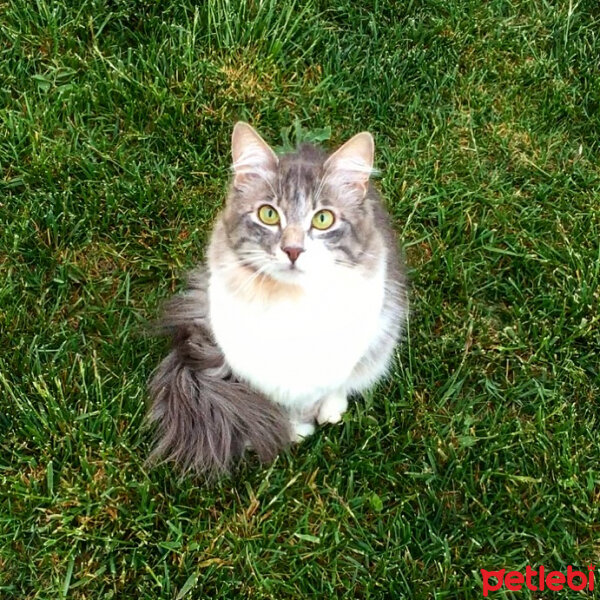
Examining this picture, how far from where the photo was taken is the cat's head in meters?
1.91

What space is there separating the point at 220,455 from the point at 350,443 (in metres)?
0.46

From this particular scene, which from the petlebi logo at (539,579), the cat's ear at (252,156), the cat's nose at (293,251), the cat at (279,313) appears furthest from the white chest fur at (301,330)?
the petlebi logo at (539,579)

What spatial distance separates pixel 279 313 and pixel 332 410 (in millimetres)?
537

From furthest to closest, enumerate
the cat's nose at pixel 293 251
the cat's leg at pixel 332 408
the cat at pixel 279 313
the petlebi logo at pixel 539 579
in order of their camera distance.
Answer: the cat's leg at pixel 332 408, the petlebi logo at pixel 539 579, the cat at pixel 279 313, the cat's nose at pixel 293 251

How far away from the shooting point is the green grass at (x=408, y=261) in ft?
7.24

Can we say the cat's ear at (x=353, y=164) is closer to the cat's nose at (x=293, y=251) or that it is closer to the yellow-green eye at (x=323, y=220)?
the yellow-green eye at (x=323, y=220)

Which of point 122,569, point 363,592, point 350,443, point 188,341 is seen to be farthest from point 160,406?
point 363,592

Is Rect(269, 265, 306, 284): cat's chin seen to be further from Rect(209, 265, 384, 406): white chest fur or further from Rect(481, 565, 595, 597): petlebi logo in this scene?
Rect(481, 565, 595, 597): petlebi logo

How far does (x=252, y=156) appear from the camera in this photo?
6.67ft

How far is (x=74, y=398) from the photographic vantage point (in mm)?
2422

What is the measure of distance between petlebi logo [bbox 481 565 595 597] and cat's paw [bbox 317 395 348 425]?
65cm

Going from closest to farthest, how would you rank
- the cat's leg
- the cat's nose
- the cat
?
the cat's nose, the cat, the cat's leg

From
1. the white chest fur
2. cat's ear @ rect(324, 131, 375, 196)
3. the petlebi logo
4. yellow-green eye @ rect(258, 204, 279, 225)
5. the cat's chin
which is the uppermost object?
cat's ear @ rect(324, 131, 375, 196)

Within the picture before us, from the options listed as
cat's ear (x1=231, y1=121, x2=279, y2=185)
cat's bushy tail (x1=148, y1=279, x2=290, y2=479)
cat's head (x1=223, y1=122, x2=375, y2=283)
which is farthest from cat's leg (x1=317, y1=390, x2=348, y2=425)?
cat's ear (x1=231, y1=121, x2=279, y2=185)
